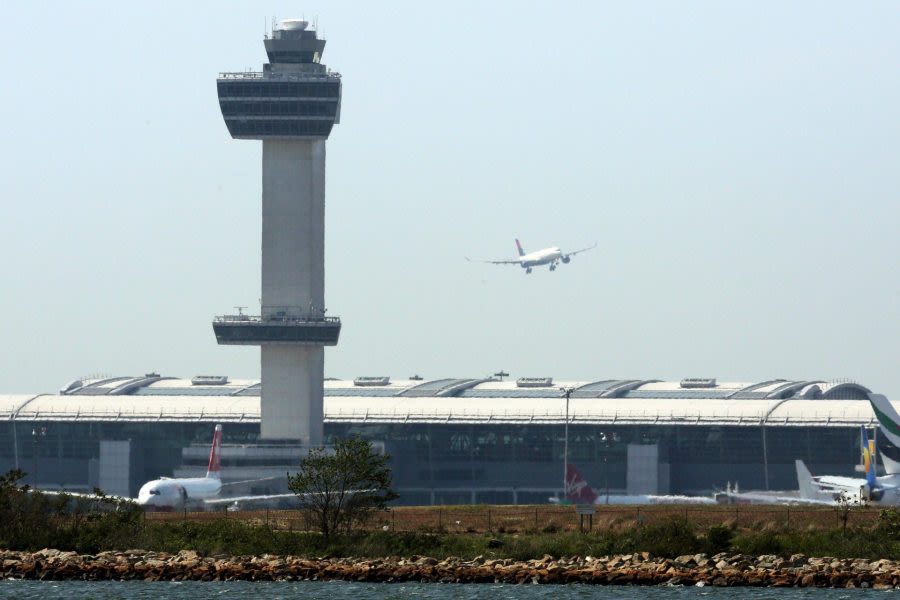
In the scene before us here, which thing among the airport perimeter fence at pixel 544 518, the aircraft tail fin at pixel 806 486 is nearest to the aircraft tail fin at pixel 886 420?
the aircraft tail fin at pixel 806 486

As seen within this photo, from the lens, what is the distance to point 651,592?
94.3 meters

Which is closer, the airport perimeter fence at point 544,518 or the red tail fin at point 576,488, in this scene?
the airport perimeter fence at point 544,518

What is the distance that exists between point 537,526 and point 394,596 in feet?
90.7

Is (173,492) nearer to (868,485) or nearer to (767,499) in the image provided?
(767,499)

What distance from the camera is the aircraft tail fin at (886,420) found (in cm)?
16300

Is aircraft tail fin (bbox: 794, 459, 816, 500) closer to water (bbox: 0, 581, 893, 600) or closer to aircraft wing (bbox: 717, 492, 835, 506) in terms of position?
aircraft wing (bbox: 717, 492, 835, 506)

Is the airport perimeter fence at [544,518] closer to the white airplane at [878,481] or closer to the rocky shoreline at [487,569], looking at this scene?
the rocky shoreline at [487,569]

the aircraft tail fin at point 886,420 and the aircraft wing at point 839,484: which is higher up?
the aircraft tail fin at point 886,420

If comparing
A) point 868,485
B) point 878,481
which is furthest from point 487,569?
point 878,481

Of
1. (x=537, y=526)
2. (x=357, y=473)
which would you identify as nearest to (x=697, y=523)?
(x=537, y=526)

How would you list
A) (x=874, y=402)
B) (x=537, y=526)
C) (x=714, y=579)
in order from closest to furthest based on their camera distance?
(x=714, y=579) → (x=537, y=526) → (x=874, y=402)

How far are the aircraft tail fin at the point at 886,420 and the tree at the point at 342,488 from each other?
62606 millimetres

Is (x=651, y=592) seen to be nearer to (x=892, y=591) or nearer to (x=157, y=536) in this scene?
(x=892, y=591)

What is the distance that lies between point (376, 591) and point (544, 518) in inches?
1368
